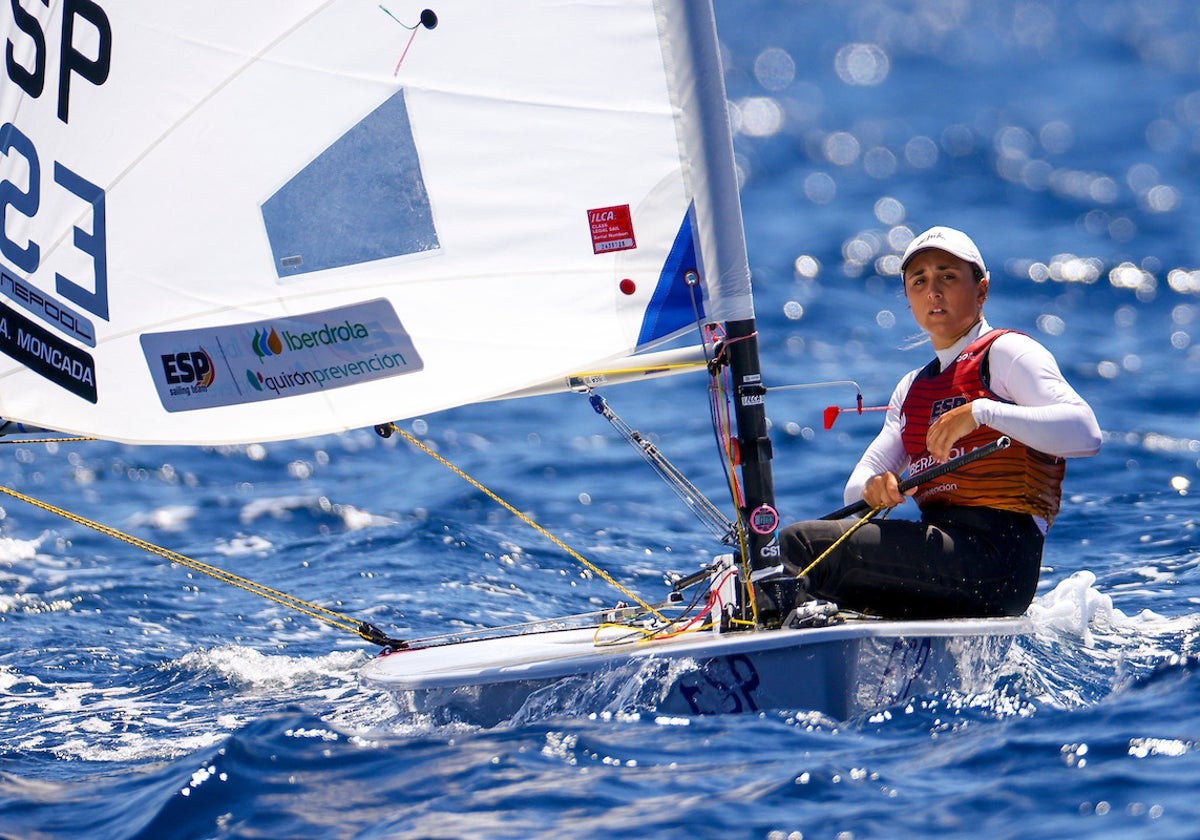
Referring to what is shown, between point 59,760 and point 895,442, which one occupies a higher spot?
point 895,442

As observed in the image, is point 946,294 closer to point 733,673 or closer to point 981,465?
point 981,465

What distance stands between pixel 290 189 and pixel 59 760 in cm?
188

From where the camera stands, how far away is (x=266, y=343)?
445 cm

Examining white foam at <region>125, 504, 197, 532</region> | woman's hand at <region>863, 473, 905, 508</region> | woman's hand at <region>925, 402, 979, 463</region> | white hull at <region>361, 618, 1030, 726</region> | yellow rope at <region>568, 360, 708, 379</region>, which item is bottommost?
white hull at <region>361, 618, 1030, 726</region>

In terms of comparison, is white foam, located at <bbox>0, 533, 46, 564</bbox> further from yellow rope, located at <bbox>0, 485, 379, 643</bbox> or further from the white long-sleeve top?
the white long-sleeve top

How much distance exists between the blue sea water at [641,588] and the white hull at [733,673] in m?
0.07

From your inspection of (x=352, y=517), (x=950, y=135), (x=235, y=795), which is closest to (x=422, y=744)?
(x=235, y=795)

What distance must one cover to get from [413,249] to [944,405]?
5.38 ft

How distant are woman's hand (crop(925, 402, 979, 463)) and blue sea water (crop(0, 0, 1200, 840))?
640mm

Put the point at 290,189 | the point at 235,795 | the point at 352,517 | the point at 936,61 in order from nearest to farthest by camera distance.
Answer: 1. the point at 235,795
2. the point at 290,189
3. the point at 352,517
4. the point at 936,61

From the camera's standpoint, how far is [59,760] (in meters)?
4.48

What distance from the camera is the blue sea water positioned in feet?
12.2

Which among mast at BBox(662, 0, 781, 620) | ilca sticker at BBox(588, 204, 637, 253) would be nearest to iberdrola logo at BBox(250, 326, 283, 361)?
ilca sticker at BBox(588, 204, 637, 253)

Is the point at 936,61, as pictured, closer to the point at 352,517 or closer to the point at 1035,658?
the point at 352,517
